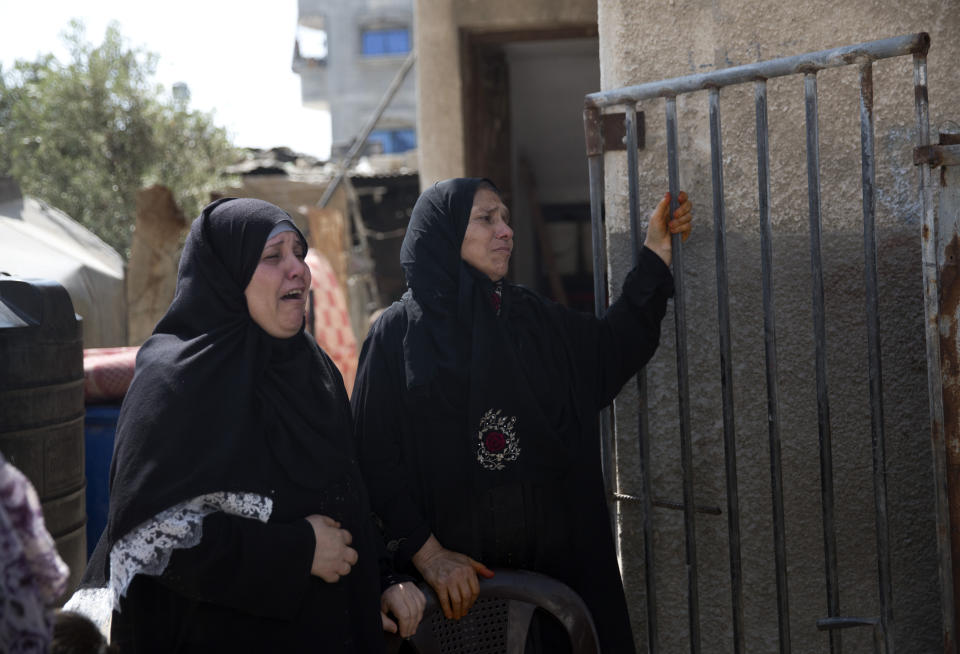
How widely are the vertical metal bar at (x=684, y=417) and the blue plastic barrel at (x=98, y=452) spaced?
180 centimetres

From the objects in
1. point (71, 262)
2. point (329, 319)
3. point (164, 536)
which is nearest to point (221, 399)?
point (164, 536)

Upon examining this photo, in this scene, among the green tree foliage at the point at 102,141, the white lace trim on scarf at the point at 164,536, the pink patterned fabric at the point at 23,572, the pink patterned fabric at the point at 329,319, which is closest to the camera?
the pink patterned fabric at the point at 23,572

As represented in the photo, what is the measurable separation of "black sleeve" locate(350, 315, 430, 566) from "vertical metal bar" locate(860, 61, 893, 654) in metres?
0.99

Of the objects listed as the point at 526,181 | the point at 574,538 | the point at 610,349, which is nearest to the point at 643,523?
the point at 574,538

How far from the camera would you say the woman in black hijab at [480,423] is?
7.13ft

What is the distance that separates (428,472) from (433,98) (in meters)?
3.44

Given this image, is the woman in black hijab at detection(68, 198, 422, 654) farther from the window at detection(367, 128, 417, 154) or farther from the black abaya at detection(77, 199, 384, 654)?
the window at detection(367, 128, 417, 154)

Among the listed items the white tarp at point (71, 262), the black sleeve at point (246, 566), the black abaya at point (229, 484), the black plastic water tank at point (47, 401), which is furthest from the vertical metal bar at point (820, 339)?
the white tarp at point (71, 262)

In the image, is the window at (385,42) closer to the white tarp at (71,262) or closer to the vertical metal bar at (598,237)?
the white tarp at (71,262)

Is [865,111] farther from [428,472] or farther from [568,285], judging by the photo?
[568,285]

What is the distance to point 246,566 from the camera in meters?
1.69

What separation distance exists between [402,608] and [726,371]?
0.93 meters

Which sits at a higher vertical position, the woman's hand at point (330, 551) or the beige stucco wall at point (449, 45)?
the beige stucco wall at point (449, 45)

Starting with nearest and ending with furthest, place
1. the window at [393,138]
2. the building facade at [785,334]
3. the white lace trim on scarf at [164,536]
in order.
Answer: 1. the white lace trim on scarf at [164,536]
2. the building facade at [785,334]
3. the window at [393,138]
